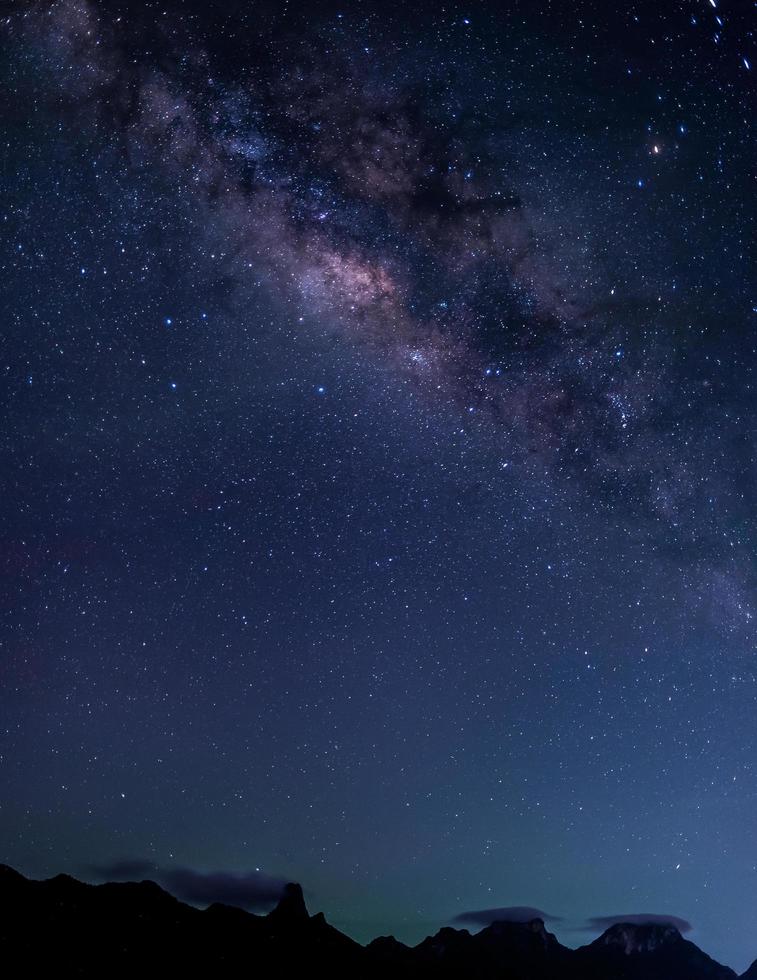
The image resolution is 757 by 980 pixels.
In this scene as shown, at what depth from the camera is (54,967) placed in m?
61.8

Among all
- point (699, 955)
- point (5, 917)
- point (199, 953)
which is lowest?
point (699, 955)

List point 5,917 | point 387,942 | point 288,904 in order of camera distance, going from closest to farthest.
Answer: point 5,917 → point 288,904 → point 387,942

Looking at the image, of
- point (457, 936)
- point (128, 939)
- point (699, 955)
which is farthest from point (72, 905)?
point (699, 955)

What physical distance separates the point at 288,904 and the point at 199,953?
20.1m

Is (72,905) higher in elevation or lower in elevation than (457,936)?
higher

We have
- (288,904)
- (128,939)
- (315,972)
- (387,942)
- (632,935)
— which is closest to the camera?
(128,939)

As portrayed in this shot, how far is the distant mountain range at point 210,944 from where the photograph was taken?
66.7 meters

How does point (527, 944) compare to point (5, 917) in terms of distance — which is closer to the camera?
point (5, 917)

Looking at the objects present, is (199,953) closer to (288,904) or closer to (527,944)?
(288,904)

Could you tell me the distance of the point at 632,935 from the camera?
142 m

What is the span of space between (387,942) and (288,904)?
3523 centimetres

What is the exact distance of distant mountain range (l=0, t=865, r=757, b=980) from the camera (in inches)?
2625

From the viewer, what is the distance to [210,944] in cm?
8019

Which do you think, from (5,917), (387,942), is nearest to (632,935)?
(387,942)
